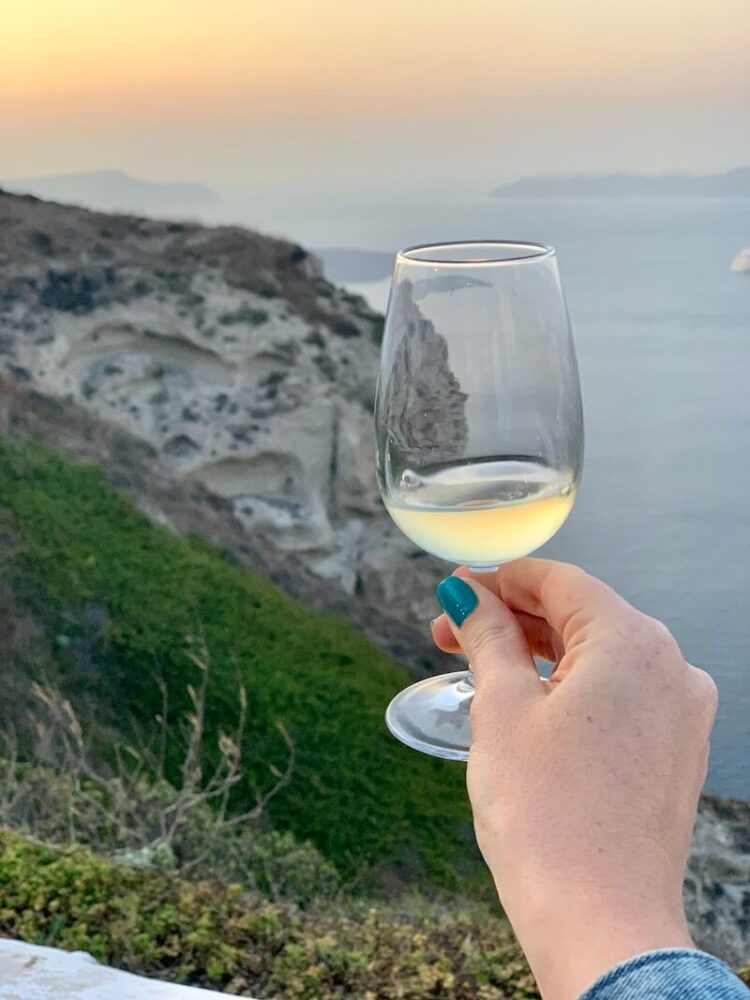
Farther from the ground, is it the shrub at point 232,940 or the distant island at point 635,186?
the distant island at point 635,186

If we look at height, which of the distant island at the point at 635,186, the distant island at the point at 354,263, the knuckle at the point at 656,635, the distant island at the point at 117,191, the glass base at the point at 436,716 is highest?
the distant island at the point at 117,191

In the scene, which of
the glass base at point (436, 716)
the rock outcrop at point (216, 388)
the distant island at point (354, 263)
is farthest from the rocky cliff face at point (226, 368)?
the glass base at point (436, 716)

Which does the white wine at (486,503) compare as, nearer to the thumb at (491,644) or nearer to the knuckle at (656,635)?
the thumb at (491,644)

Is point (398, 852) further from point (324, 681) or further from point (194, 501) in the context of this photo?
point (194, 501)

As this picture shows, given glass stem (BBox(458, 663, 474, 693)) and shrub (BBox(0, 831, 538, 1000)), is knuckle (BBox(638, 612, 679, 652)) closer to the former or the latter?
glass stem (BBox(458, 663, 474, 693))

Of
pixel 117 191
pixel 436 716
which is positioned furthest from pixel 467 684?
pixel 117 191

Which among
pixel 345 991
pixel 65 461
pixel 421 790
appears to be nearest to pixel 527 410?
pixel 345 991

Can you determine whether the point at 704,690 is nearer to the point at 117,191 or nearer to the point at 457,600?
the point at 457,600

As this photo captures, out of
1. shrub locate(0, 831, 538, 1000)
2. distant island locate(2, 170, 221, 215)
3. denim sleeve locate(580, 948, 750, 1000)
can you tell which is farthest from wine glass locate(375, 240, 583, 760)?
distant island locate(2, 170, 221, 215)
